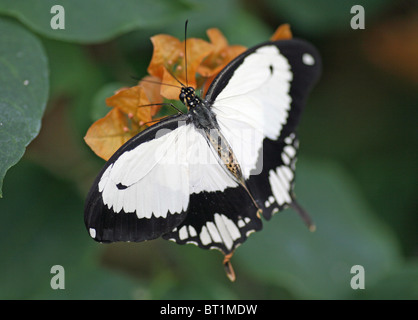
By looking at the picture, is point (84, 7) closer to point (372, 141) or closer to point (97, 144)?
point (97, 144)

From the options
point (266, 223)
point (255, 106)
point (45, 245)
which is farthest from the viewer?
point (266, 223)

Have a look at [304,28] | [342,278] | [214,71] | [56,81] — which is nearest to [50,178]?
[56,81]

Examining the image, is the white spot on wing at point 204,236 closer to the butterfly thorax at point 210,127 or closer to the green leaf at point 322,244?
the butterfly thorax at point 210,127

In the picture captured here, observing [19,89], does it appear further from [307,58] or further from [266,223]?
[266,223]

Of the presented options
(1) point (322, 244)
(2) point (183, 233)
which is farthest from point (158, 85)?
(1) point (322, 244)

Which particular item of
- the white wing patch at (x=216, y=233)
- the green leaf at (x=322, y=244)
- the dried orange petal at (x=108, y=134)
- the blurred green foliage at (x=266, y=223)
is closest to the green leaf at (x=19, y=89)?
the blurred green foliage at (x=266, y=223)

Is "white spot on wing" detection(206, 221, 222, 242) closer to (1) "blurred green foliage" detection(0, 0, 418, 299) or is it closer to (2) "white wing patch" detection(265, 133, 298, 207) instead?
(2) "white wing patch" detection(265, 133, 298, 207)

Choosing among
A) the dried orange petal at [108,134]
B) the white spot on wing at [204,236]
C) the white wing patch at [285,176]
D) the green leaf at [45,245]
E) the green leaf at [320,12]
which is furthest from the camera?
the green leaf at [320,12]
